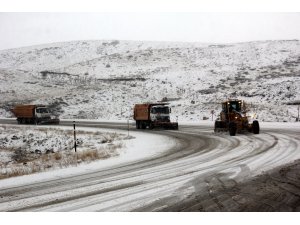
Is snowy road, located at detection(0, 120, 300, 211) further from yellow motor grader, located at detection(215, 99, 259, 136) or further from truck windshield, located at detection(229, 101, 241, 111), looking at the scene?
truck windshield, located at detection(229, 101, 241, 111)

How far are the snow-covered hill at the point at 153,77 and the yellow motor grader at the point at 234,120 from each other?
12.6m

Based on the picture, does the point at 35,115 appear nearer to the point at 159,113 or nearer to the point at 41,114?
the point at 41,114

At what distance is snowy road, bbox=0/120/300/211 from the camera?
23.9 feet

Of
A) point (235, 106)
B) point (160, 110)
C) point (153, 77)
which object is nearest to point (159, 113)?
point (160, 110)

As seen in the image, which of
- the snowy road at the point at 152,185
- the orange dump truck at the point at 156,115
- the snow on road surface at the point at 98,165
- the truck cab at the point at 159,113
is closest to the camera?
the snowy road at the point at 152,185

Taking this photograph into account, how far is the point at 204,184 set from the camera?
8.70 meters

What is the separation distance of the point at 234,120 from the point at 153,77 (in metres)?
46.8

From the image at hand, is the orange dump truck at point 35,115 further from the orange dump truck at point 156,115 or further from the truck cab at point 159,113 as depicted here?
the truck cab at point 159,113

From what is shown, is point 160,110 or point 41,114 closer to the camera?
point 160,110

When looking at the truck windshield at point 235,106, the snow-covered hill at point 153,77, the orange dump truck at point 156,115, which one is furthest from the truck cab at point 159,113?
the snow-covered hill at point 153,77

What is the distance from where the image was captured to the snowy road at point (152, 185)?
286 inches

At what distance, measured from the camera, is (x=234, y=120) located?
74.7ft
